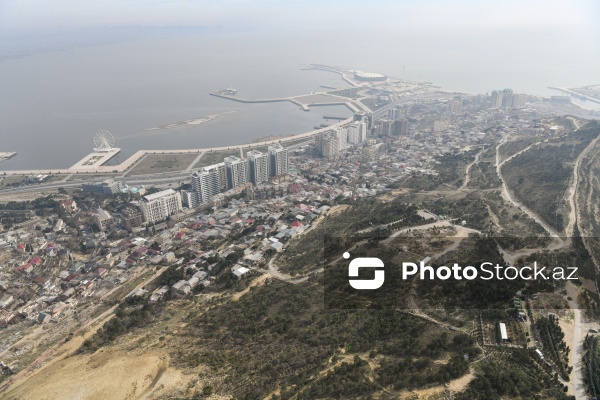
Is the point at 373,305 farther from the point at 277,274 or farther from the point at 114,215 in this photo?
the point at 114,215

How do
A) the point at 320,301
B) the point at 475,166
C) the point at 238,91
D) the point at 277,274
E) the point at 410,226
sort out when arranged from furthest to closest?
the point at 238,91, the point at 475,166, the point at 410,226, the point at 277,274, the point at 320,301

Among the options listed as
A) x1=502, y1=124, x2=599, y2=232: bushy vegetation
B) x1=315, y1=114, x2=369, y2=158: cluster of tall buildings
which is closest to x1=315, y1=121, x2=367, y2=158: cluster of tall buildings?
x1=315, y1=114, x2=369, y2=158: cluster of tall buildings

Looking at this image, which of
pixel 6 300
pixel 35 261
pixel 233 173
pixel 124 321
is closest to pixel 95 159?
pixel 233 173

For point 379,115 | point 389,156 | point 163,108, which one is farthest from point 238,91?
point 389,156

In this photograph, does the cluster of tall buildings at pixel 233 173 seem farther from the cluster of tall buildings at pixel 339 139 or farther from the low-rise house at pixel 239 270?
the low-rise house at pixel 239 270

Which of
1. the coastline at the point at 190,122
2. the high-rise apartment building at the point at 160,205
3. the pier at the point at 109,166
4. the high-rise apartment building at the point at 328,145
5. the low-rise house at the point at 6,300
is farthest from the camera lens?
the coastline at the point at 190,122

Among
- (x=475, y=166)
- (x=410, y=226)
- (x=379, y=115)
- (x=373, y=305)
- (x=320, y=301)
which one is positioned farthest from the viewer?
(x=379, y=115)

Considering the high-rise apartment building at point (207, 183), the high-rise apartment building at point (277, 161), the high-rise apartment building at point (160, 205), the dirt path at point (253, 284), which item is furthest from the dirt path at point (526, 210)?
the high-rise apartment building at point (160, 205)
